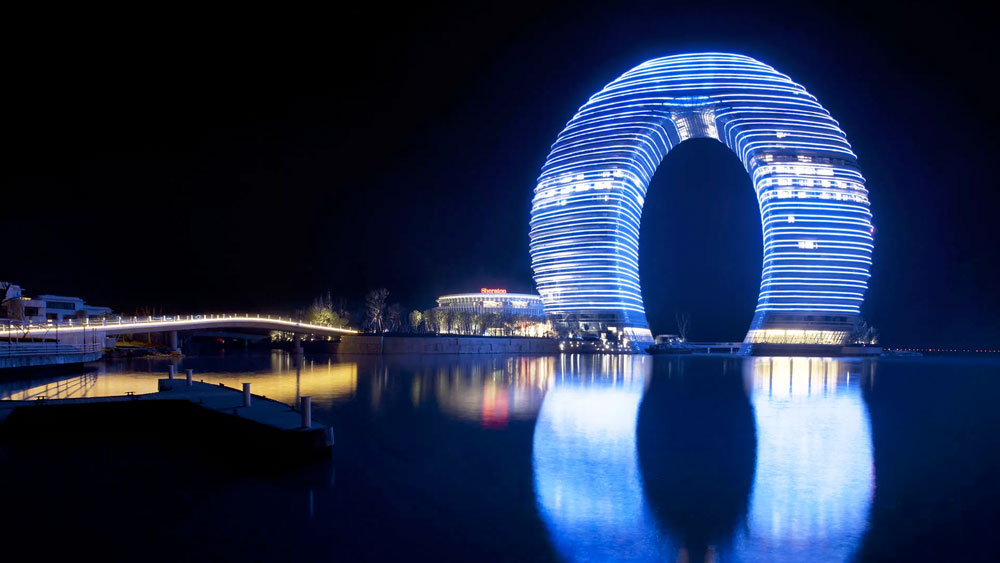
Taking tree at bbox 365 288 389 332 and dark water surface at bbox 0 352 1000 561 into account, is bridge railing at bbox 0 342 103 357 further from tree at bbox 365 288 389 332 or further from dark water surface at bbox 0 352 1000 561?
tree at bbox 365 288 389 332

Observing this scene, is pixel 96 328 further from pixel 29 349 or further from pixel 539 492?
pixel 539 492

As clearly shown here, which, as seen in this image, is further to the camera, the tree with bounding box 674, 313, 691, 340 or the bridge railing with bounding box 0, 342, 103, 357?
the tree with bounding box 674, 313, 691, 340

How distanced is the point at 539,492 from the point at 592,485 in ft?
2.80

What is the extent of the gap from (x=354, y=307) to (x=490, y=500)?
102836mm

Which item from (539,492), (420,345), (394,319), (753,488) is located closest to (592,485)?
(539,492)

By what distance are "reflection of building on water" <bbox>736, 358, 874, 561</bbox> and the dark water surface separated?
0.04 meters

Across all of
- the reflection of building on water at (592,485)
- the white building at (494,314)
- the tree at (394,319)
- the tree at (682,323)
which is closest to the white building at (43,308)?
the tree at (394,319)

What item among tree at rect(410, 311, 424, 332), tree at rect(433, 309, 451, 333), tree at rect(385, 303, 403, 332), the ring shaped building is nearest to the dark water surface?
the ring shaped building

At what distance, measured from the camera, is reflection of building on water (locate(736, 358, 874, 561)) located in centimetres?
681

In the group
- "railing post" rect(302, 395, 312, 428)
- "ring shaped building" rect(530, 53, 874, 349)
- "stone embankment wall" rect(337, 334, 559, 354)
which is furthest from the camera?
"ring shaped building" rect(530, 53, 874, 349)

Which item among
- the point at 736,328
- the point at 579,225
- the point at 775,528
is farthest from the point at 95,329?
the point at 736,328

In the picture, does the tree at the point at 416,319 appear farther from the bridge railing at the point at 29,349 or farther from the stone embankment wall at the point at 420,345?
the bridge railing at the point at 29,349

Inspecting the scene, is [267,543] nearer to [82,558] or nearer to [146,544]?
[146,544]

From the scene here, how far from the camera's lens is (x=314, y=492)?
884 centimetres
